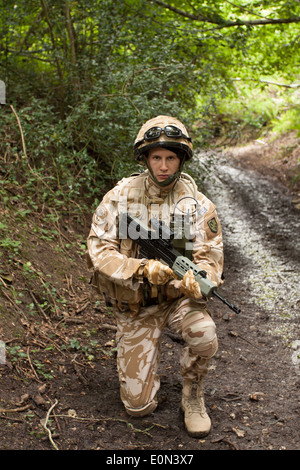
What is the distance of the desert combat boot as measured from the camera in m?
3.11

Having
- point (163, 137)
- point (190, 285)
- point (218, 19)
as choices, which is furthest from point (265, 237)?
point (190, 285)

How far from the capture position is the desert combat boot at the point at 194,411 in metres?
3.11

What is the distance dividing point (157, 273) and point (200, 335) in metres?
0.52

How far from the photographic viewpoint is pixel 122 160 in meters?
6.39

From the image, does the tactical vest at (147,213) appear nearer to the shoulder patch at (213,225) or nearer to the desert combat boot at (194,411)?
the shoulder patch at (213,225)

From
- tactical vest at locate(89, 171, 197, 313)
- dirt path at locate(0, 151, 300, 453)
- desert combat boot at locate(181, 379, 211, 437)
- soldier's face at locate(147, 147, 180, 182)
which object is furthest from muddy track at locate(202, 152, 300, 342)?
soldier's face at locate(147, 147, 180, 182)

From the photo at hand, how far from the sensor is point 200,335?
10.4ft

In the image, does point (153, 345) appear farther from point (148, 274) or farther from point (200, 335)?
point (148, 274)

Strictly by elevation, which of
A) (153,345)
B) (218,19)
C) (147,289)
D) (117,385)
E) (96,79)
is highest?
(218,19)

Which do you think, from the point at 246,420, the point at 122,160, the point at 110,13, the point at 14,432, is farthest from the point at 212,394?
the point at 110,13

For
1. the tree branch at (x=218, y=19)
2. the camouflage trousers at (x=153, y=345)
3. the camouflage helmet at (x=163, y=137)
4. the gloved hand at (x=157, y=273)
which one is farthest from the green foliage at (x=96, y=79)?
the gloved hand at (x=157, y=273)

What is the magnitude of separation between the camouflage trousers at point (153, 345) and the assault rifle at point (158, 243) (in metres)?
0.27

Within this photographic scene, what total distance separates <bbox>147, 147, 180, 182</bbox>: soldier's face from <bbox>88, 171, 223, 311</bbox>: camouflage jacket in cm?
13

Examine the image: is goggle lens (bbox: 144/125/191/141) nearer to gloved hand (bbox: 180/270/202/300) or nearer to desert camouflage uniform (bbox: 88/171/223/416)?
desert camouflage uniform (bbox: 88/171/223/416)
